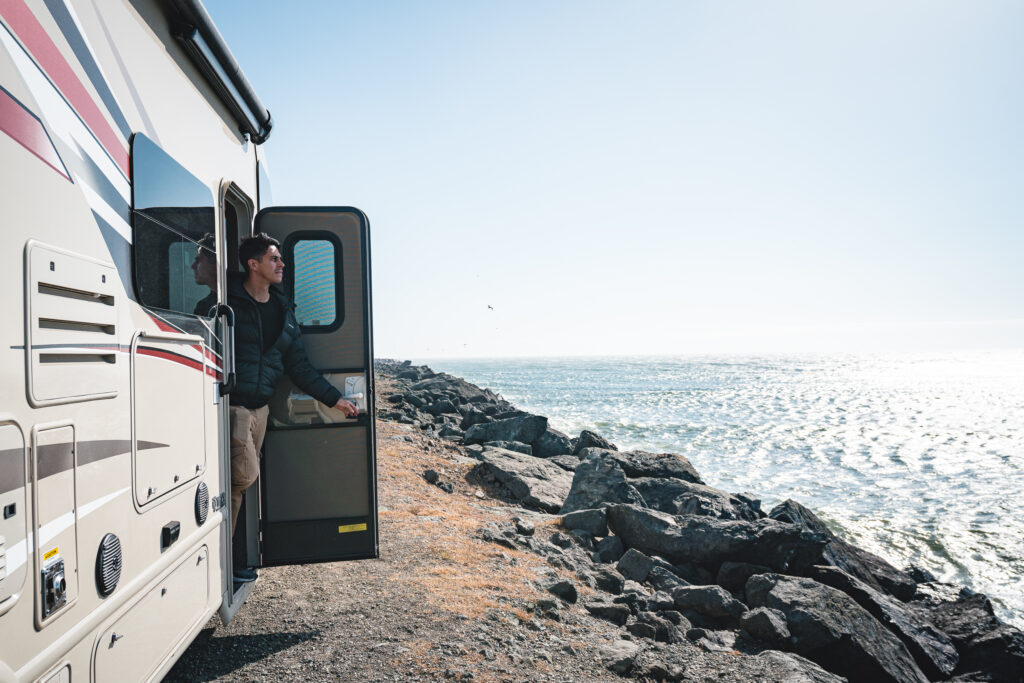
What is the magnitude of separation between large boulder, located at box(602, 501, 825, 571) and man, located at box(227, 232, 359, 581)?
5.25 meters

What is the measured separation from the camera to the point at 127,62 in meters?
2.91

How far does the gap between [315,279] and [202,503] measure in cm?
200

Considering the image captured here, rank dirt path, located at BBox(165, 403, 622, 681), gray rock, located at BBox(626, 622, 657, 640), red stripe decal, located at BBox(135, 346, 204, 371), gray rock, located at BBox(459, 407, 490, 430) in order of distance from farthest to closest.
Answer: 1. gray rock, located at BBox(459, 407, 490, 430)
2. gray rock, located at BBox(626, 622, 657, 640)
3. dirt path, located at BBox(165, 403, 622, 681)
4. red stripe decal, located at BBox(135, 346, 204, 371)

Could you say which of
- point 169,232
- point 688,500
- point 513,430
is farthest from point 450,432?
point 169,232

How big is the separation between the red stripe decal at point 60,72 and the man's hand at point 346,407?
2377 millimetres

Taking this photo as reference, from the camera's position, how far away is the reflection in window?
5129mm

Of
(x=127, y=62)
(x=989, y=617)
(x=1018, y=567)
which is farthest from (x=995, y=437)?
(x=127, y=62)

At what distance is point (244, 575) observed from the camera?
476 cm

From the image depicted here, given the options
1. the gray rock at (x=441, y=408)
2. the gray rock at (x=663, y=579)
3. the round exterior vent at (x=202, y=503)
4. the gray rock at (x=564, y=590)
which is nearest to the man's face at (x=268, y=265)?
the round exterior vent at (x=202, y=503)

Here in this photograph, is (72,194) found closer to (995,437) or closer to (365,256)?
(365,256)

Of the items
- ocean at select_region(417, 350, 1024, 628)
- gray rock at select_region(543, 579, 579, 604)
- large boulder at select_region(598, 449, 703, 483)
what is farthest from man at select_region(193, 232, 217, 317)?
ocean at select_region(417, 350, 1024, 628)

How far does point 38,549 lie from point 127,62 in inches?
80.1

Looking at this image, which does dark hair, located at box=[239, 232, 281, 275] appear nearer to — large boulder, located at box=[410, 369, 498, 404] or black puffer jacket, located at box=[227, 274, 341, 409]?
black puffer jacket, located at box=[227, 274, 341, 409]

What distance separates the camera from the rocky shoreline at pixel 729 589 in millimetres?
5844
